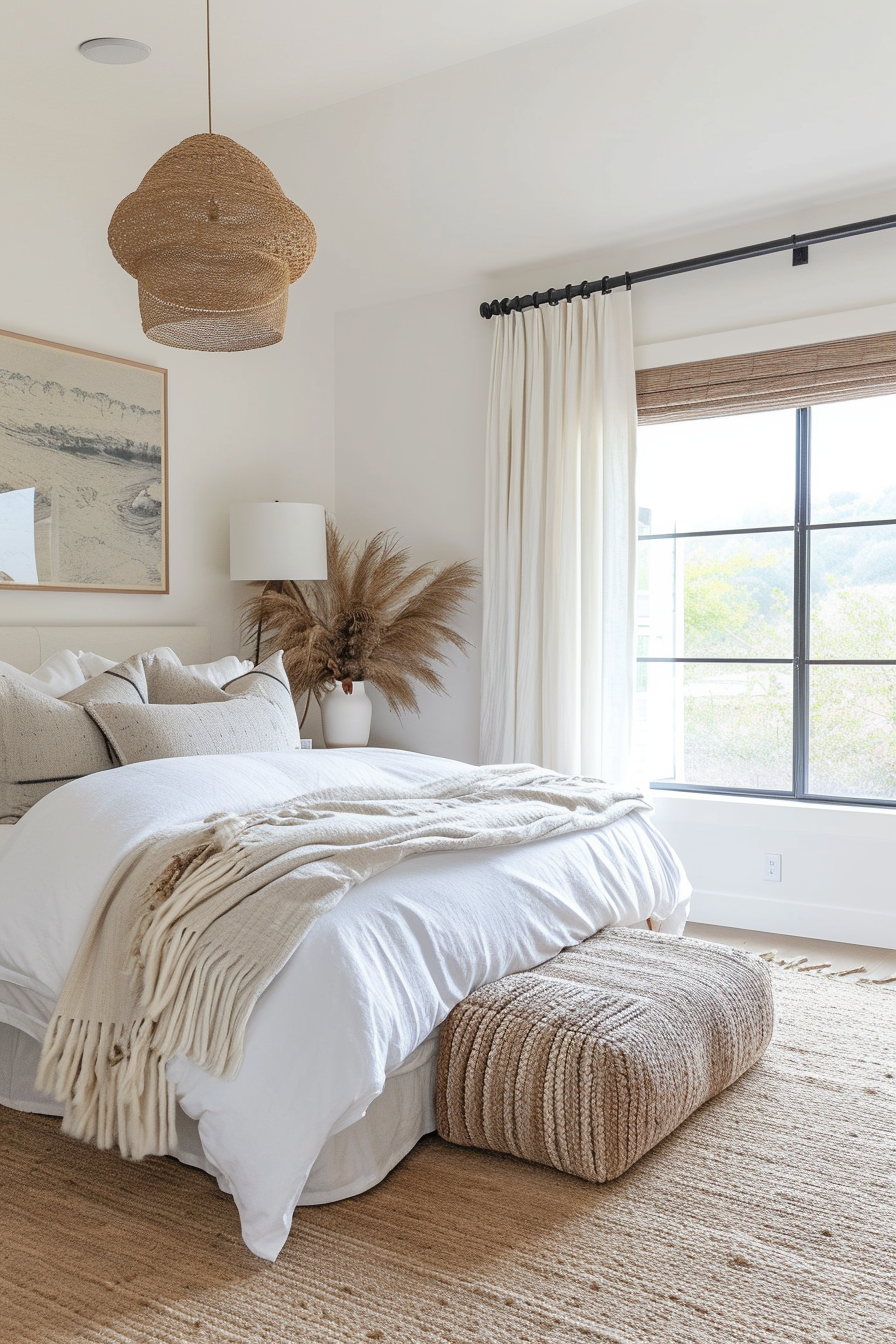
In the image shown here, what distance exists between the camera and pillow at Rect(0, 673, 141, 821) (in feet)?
8.61

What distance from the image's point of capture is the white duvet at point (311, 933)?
6.01 ft

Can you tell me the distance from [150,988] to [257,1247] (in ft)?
1.58

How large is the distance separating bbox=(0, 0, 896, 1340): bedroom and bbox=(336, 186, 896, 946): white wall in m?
0.01

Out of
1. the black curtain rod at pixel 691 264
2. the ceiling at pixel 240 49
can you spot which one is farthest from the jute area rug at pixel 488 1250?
the ceiling at pixel 240 49

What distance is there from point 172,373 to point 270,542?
0.76 metres

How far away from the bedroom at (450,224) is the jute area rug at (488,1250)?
1870 mm

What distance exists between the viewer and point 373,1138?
6.77ft

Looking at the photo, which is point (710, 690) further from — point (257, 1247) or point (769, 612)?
point (257, 1247)

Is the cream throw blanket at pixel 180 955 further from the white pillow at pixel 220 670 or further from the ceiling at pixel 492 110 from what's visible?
the ceiling at pixel 492 110

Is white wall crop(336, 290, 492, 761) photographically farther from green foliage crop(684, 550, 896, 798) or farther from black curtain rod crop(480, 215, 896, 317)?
green foliage crop(684, 550, 896, 798)

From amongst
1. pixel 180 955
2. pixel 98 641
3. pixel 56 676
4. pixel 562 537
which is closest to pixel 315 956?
pixel 180 955

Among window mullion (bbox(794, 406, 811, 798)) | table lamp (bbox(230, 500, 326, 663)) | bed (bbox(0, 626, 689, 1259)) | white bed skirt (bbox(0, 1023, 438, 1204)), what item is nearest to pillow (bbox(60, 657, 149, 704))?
bed (bbox(0, 626, 689, 1259))

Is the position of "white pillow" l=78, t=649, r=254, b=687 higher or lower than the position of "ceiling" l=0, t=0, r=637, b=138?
lower

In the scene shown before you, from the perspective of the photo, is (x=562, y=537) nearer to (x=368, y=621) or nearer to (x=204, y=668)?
(x=368, y=621)
